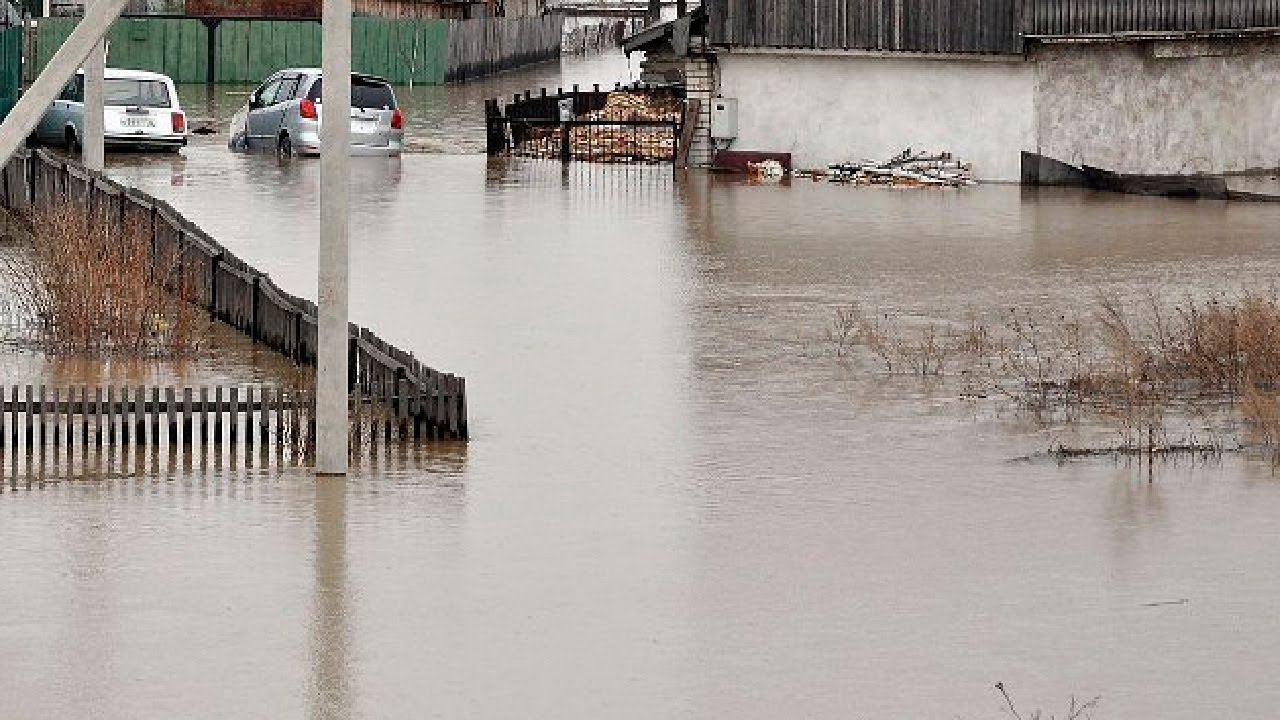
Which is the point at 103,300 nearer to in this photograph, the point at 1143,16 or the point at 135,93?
the point at 1143,16

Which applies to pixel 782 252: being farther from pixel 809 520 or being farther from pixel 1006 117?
pixel 809 520

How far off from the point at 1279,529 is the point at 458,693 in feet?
18.2

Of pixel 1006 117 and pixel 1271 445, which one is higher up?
pixel 1006 117

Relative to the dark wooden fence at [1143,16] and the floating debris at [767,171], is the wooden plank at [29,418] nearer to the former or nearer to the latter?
the floating debris at [767,171]

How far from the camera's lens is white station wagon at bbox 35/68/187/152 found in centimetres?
4222

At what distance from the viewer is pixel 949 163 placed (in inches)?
1619

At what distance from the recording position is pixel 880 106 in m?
42.0

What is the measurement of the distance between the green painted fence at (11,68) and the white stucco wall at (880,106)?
44.5 feet

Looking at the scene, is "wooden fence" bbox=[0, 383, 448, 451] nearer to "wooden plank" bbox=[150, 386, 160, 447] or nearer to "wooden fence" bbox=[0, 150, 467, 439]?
"wooden plank" bbox=[150, 386, 160, 447]

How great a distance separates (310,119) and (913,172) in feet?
31.2

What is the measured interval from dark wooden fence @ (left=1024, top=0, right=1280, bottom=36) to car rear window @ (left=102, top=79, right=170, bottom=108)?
13.3m

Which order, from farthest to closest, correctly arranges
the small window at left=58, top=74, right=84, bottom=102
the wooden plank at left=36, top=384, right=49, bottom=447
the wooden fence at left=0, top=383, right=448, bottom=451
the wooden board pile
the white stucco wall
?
the small window at left=58, top=74, right=84, bottom=102
the white stucco wall
the wooden board pile
the wooden fence at left=0, top=383, right=448, bottom=451
the wooden plank at left=36, top=384, right=49, bottom=447

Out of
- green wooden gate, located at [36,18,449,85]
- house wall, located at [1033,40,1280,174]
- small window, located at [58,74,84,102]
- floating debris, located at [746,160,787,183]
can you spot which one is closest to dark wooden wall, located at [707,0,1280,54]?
house wall, located at [1033,40,1280,174]

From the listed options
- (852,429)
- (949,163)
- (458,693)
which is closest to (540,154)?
(949,163)
